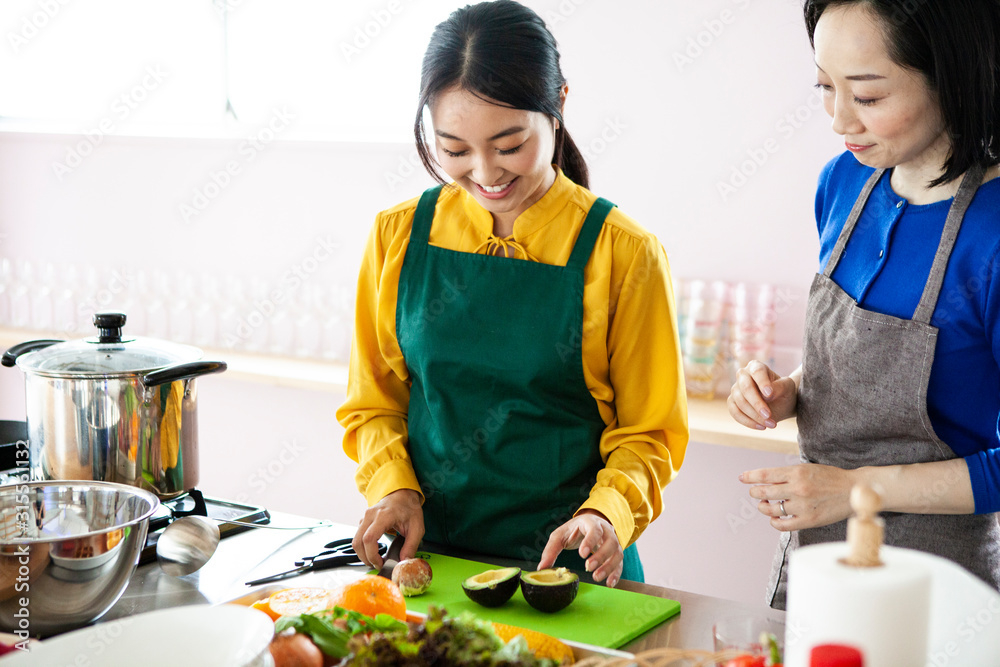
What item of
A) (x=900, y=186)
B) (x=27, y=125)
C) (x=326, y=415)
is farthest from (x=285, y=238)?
(x=900, y=186)

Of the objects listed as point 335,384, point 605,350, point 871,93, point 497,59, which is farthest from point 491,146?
point 335,384

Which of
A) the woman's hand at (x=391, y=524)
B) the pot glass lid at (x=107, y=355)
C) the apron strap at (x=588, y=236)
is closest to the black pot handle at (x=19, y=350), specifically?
the pot glass lid at (x=107, y=355)

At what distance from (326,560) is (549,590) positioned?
Answer: 350mm

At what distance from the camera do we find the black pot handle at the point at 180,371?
1371 mm

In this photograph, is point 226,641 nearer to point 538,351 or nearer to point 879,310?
point 538,351

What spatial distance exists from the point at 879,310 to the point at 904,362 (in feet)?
0.31

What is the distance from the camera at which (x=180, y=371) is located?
1.39 meters

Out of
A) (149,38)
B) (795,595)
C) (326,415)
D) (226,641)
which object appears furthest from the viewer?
(149,38)

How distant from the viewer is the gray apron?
4.26 feet

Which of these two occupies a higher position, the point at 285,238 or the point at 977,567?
the point at 285,238

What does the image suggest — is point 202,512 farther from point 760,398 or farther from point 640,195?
point 640,195

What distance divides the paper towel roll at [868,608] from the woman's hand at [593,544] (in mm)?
581

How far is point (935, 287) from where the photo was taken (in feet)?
4.23

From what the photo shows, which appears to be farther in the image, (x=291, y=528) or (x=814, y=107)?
(x=814, y=107)
